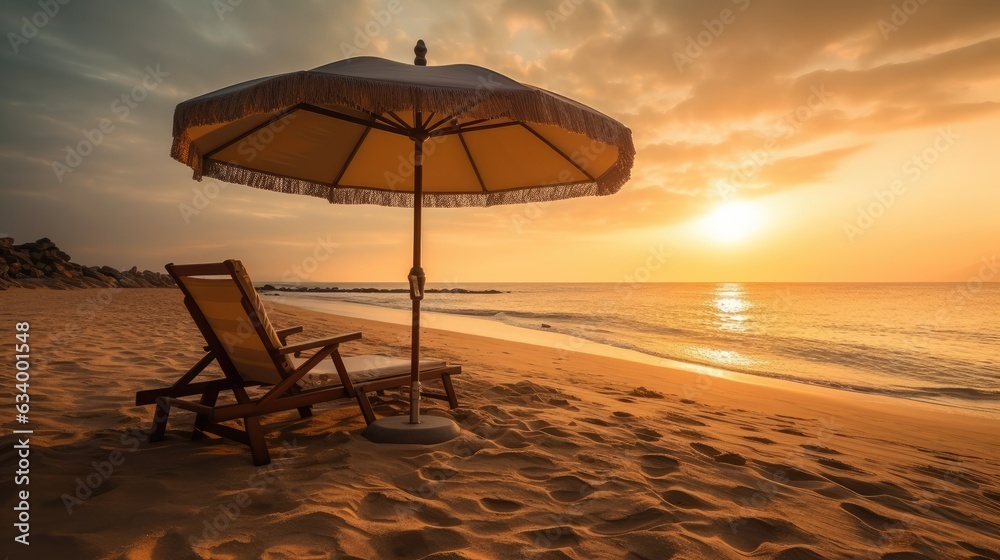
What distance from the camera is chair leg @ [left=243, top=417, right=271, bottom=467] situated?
274 cm

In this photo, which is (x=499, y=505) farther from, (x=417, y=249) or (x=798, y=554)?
(x=417, y=249)

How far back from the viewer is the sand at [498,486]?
6.61 feet

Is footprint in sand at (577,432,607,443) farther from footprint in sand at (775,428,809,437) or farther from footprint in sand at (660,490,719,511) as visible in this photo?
footprint in sand at (775,428,809,437)

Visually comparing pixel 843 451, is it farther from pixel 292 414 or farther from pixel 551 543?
pixel 292 414

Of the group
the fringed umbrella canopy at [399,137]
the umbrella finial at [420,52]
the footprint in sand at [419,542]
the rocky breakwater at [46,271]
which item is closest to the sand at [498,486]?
the footprint in sand at [419,542]

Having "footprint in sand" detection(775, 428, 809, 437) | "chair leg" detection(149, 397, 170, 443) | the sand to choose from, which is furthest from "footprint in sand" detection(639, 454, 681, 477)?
"chair leg" detection(149, 397, 170, 443)

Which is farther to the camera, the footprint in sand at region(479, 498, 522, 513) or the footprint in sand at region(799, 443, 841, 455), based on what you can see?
the footprint in sand at region(799, 443, 841, 455)

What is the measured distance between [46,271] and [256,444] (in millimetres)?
32016

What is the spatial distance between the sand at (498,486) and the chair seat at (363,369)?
14.8 inches

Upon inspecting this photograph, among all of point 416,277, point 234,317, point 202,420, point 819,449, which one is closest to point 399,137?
point 416,277

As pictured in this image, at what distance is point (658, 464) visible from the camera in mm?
3070

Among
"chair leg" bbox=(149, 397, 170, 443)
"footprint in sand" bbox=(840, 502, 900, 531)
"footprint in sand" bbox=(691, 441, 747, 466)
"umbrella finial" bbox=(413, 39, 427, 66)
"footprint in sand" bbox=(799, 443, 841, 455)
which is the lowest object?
"footprint in sand" bbox=(799, 443, 841, 455)

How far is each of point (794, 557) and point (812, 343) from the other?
16.1 m

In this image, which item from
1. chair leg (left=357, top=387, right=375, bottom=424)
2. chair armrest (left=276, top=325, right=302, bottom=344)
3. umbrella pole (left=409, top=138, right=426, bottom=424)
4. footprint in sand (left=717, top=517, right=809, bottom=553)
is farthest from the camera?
chair armrest (left=276, top=325, right=302, bottom=344)
